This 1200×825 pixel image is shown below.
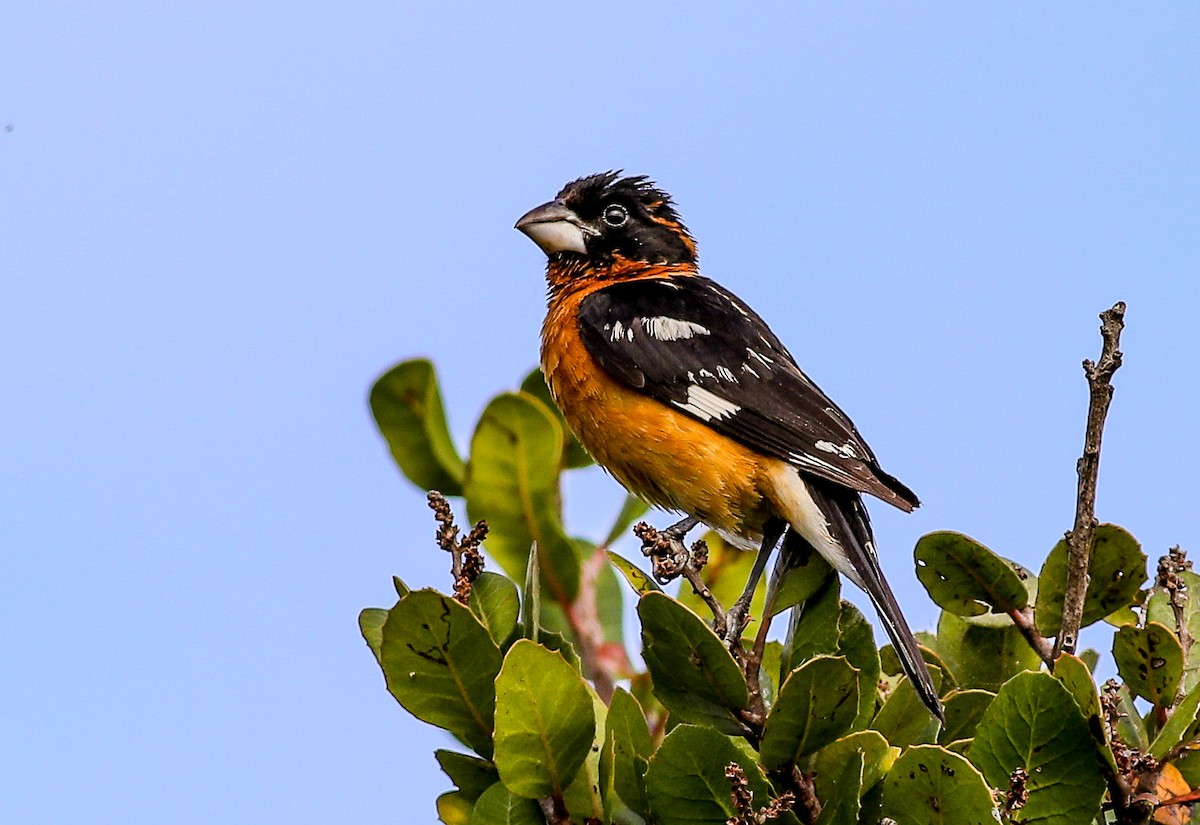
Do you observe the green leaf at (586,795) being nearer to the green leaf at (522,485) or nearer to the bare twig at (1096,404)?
the bare twig at (1096,404)

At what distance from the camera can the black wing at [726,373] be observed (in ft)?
13.3

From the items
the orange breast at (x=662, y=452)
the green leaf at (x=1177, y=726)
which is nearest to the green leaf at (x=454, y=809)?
the green leaf at (x=1177, y=726)

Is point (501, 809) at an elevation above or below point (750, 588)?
below

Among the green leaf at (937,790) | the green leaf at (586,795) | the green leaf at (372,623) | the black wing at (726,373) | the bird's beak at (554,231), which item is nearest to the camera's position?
the green leaf at (937,790)

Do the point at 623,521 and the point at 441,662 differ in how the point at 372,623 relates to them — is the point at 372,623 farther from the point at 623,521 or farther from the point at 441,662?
the point at 623,521

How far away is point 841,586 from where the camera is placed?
10.5 feet

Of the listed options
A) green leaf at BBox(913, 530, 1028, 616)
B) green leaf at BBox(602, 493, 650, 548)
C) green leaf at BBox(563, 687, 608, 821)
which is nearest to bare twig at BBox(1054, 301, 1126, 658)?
green leaf at BBox(913, 530, 1028, 616)

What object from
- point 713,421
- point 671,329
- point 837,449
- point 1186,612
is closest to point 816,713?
point 1186,612

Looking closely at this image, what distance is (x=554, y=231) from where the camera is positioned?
509cm

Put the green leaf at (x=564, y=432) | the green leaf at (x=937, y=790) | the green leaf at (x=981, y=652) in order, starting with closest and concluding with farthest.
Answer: the green leaf at (x=937, y=790) → the green leaf at (x=981, y=652) → the green leaf at (x=564, y=432)

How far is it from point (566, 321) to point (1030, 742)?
2.50 meters

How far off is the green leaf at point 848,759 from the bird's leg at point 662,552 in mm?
569

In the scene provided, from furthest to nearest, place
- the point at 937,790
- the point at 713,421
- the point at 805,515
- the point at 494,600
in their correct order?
the point at 713,421
the point at 805,515
the point at 494,600
the point at 937,790

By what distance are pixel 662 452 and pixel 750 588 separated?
2.93 feet
